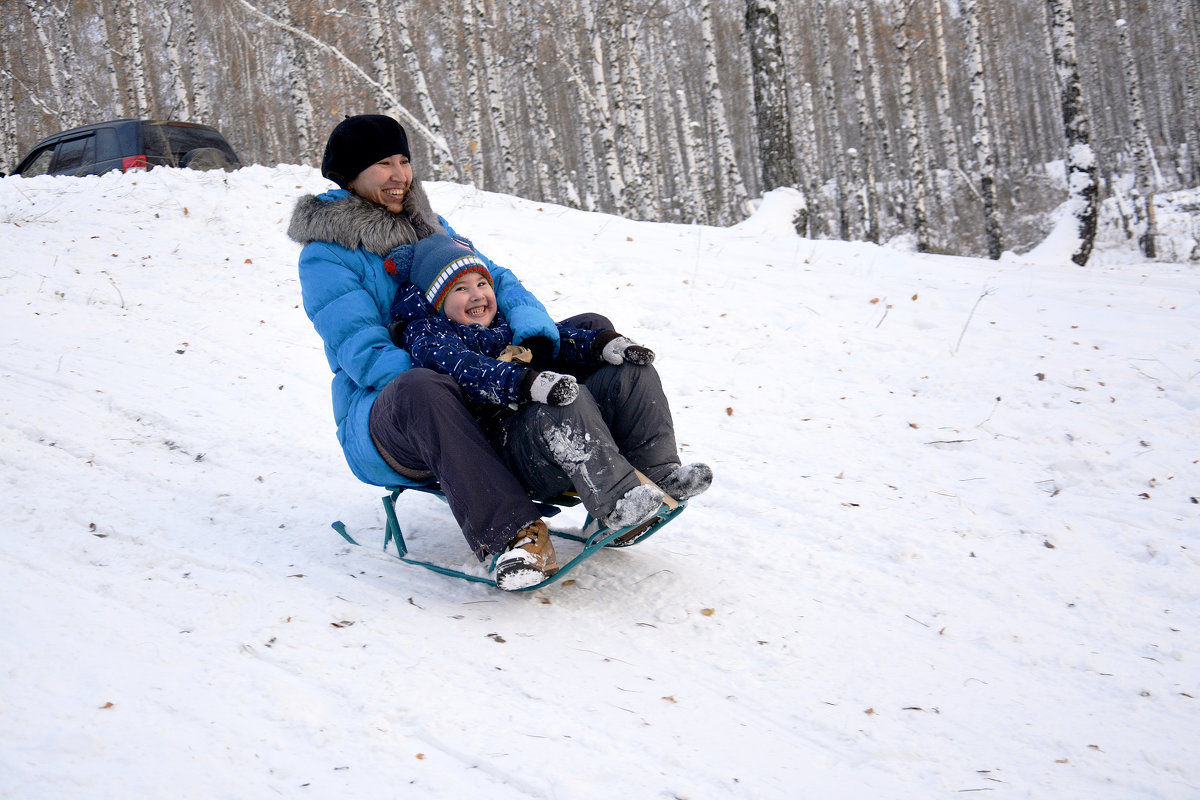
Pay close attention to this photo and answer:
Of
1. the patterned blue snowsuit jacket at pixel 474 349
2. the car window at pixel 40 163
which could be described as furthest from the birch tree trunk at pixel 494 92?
the patterned blue snowsuit jacket at pixel 474 349

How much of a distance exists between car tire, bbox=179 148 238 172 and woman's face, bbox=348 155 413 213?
6.93 meters

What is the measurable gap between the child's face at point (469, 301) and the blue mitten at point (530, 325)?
0.35 ft

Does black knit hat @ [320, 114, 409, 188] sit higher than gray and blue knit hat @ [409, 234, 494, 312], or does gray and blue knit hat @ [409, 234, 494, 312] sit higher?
black knit hat @ [320, 114, 409, 188]

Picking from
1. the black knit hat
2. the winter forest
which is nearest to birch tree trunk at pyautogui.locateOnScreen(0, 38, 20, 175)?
the winter forest

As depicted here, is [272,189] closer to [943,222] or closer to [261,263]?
[261,263]

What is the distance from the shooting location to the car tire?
349 inches

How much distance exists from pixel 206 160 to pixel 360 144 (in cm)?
740

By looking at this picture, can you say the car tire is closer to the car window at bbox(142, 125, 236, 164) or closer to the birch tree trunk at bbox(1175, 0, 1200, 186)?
the car window at bbox(142, 125, 236, 164)

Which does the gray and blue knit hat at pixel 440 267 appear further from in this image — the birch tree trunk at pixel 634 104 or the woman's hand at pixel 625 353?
the birch tree trunk at pixel 634 104

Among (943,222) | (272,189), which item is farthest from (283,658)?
(943,222)

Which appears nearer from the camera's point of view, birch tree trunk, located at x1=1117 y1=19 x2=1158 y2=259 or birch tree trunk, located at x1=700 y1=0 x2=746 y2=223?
birch tree trunk, located at x1=700 y1=0 x2=746 y2=223

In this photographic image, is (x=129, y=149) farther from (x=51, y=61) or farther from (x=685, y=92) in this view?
(x=685, y=92)

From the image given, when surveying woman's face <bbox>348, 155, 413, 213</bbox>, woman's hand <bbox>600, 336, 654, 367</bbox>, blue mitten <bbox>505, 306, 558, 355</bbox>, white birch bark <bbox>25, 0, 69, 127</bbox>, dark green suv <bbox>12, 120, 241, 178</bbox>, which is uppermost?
white birch bark <bbox>25, 0, 69, 127</bbox>

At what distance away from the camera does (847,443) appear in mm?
4000
